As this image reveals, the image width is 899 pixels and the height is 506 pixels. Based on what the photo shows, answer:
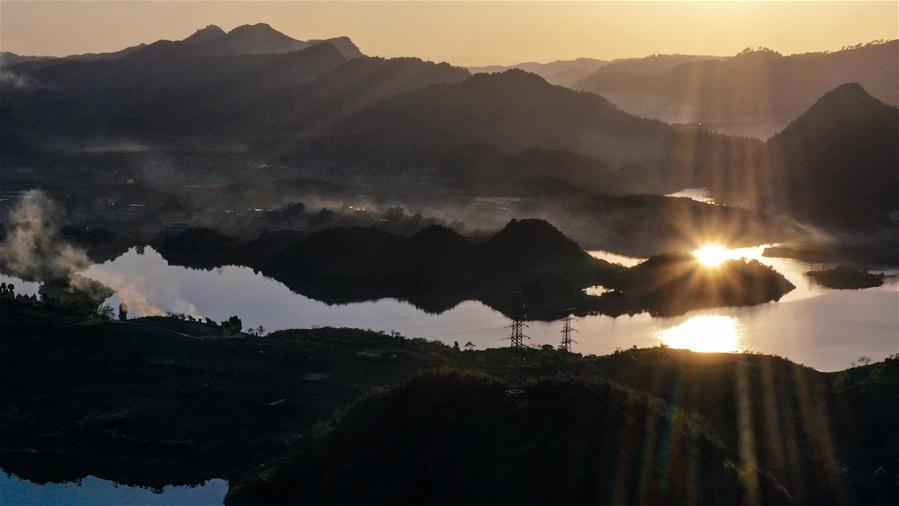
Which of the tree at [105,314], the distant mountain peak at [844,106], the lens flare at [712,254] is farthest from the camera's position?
the distant mountain peak at [844,106]

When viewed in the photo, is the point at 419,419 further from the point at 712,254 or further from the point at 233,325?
the point at 712,254

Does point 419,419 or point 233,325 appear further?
point 233,325

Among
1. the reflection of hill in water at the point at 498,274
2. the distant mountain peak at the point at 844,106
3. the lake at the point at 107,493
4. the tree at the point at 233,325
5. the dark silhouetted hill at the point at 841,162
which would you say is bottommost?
the lake at the point at 107,493

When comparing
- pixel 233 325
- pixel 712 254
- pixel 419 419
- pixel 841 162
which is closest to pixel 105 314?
pixel 233 325

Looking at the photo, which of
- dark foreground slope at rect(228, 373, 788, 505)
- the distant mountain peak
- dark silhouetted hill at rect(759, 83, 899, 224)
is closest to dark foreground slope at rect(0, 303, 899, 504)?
dark foreground slope at rect(228, 373, 788, 505)

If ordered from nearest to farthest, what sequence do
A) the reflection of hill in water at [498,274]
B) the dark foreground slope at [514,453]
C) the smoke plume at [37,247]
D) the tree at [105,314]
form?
the dark foreground slope at [514,453] → the tree at [105,314] → the reflection of hill in water at [498,274] → the smoke plume at [37,247]

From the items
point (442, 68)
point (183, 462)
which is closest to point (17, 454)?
point (183, 462)

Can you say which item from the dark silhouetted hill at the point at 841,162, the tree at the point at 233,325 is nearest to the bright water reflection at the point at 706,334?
the tree at the point at 233,325

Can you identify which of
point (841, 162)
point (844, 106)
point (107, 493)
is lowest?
point (107, 493)

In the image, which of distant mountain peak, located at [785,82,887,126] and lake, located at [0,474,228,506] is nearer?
lake, located at [0,474,228,506]

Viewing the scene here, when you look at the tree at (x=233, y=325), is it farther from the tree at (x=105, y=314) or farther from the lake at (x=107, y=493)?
the lake at (x=107, y=493)

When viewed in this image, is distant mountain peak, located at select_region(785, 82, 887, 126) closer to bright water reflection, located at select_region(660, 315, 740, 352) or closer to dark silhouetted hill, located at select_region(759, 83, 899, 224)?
dark silhouetted hill, located at select_region(759, 83, 899, 224)

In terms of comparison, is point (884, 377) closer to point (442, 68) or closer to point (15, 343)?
point (15, 343)
